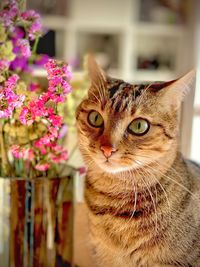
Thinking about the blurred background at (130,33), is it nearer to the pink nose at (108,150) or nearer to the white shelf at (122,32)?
the white shelf at (122,32)

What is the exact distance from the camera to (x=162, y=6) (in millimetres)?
3291

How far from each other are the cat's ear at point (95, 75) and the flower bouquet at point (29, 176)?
0.28 feet

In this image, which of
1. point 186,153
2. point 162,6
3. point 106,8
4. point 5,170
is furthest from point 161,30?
point 5,170

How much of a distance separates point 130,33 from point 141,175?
8.31 ft

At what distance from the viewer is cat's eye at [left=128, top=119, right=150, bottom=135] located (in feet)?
2.47

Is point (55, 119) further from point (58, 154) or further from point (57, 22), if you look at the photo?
point (57, 22)

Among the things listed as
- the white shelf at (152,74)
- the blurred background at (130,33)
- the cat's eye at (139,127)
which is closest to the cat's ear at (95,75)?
the cat's eye at (139,127)

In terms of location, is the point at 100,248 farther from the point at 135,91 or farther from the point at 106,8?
the point at 106,8

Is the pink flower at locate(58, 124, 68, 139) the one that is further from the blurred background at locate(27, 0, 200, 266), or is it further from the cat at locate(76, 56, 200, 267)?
the blurred background at locate(27, 0, 200, 266)

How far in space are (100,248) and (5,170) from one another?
261 millimetres

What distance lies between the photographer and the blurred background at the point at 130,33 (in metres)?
3.02

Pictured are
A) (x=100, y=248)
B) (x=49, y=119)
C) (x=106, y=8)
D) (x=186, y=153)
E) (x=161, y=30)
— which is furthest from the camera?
(x=161, y=30)

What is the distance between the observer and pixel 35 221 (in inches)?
34.9

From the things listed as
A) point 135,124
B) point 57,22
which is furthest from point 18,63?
point 57,22
